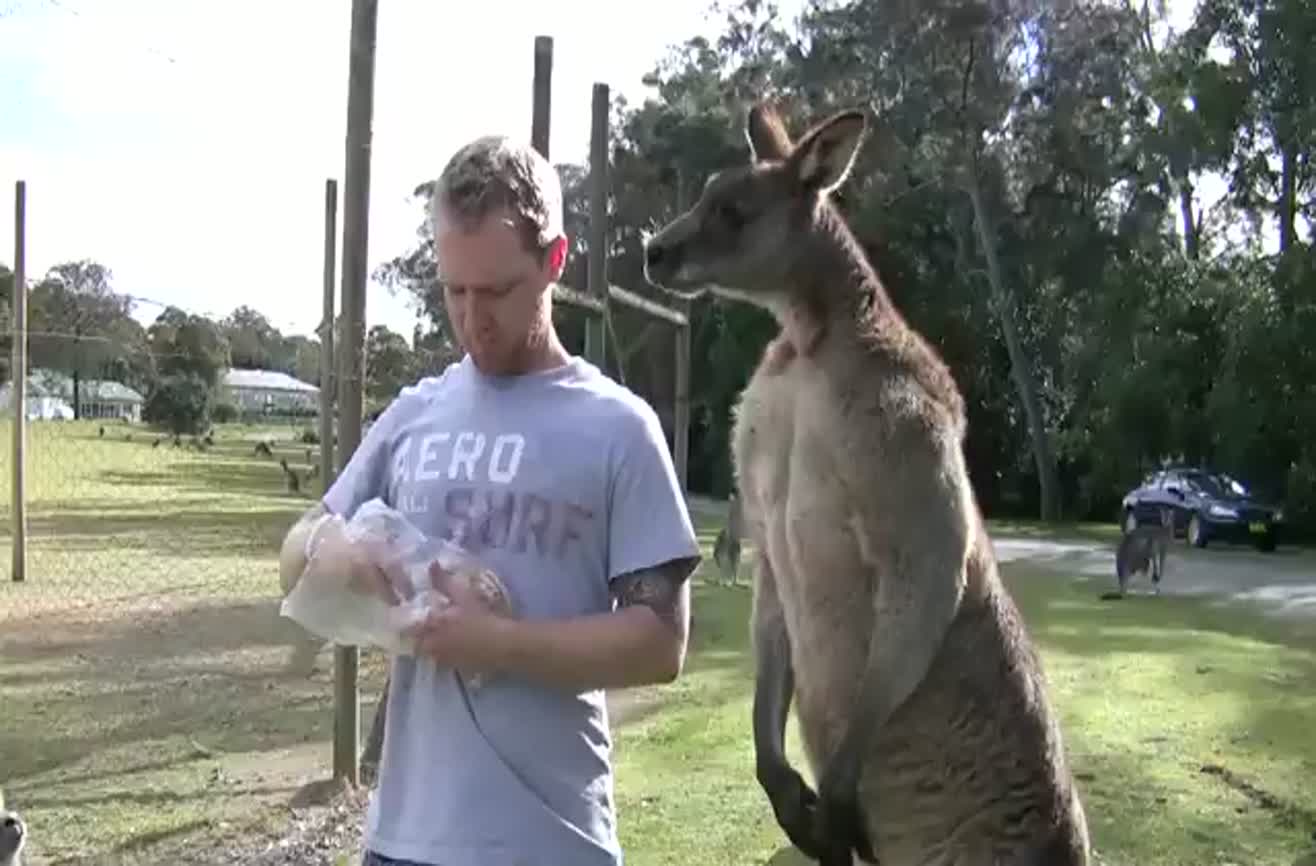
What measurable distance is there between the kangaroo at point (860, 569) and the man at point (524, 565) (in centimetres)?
90

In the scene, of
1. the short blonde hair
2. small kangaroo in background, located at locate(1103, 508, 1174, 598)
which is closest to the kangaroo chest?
the short blonde hair

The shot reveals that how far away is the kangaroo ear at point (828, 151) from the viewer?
9.88 ft

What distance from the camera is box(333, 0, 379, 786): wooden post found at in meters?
5.75

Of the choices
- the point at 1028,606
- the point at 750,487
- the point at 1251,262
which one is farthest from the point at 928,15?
the point at 750,487

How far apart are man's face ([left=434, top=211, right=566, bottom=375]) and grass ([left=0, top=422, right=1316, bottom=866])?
354cm

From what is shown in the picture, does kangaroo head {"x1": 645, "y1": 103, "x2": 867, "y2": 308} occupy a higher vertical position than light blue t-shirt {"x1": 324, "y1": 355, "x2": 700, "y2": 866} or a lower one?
higher

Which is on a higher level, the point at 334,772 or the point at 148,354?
the point at 148,354

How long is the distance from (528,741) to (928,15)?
30386 millimetres

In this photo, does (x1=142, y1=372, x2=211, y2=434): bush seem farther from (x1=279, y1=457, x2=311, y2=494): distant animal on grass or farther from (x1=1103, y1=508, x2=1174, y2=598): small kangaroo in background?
(x1=1103, y1=508, x2=1174, y2=598): small kangaroo in background

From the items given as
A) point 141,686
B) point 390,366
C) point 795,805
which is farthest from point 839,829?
point 141,686

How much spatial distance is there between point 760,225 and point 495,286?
3.89 ft

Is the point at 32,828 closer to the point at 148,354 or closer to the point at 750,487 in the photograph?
the point at 750,487

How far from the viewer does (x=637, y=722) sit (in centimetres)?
792

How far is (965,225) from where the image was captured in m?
33.1
